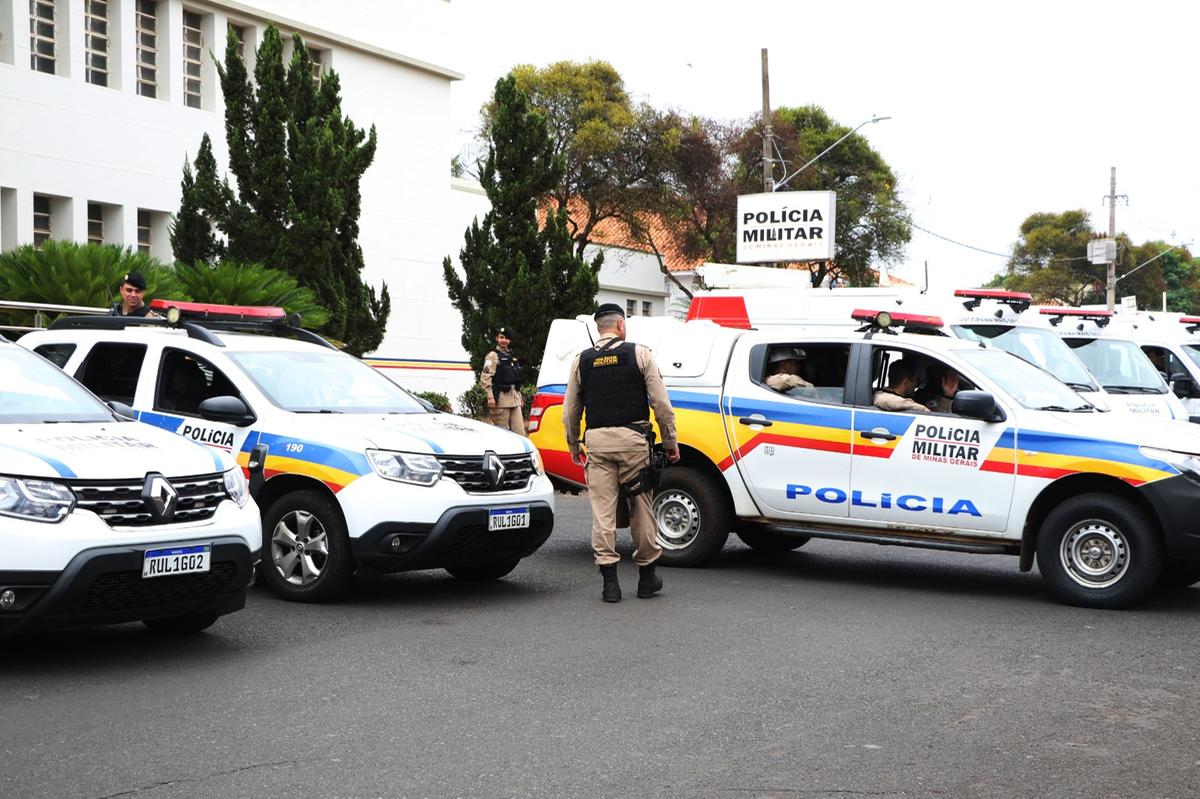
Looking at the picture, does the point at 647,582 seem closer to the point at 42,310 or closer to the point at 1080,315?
the point at 42,310

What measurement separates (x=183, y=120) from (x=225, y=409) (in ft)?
58.8

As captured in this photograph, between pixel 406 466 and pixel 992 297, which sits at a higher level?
pixel 992 297

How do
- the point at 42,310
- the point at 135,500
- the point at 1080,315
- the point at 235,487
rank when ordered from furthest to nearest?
the point at 1080,315 → the point at 42,310 → the point at 235,487 → the point at 135,500

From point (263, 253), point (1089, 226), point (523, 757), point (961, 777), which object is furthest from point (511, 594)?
point (1089, 226)

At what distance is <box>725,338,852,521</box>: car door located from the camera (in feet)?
33.4

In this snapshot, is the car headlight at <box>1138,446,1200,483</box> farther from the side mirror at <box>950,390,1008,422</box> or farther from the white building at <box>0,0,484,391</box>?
the white building at <box>0,0,484,391</box>

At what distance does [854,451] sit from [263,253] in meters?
13.2

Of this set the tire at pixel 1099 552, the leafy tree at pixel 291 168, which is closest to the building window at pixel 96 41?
the leafy tree at pixel 291 168

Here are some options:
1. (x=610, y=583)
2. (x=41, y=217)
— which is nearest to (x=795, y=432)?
(x=610, y=583)

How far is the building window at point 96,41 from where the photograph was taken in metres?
23.5

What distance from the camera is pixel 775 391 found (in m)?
10.6

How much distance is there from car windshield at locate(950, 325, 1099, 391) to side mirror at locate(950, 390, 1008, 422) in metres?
4.87

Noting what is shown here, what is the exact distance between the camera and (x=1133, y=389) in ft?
52.2

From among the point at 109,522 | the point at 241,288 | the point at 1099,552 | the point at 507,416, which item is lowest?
the point at 1099,552
